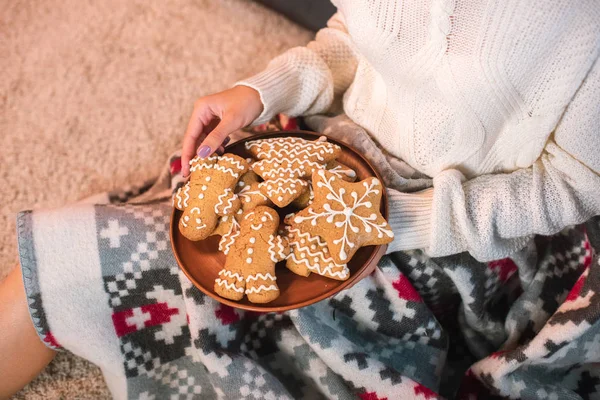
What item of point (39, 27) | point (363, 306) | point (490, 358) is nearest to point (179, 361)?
point (363, 306)

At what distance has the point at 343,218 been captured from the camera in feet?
1.95

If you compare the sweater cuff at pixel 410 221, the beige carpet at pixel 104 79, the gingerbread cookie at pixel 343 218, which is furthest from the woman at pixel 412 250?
the beige carpet at pixel 104 79

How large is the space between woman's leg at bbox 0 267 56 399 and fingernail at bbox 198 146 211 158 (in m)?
0.35


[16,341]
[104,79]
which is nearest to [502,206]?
[16,341]

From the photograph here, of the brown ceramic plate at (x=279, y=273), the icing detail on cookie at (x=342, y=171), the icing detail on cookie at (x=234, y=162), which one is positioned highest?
the icing detail on cookie at (x=342, y=171)

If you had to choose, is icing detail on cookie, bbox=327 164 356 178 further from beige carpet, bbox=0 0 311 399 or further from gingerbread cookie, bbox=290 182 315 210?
beige carpet, bbox=0 0 311 399

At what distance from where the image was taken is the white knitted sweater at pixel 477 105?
545mm

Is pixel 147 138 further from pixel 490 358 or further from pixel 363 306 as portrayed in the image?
pixel 490 358

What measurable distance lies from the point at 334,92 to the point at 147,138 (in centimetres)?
51

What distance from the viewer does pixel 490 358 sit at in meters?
0.75

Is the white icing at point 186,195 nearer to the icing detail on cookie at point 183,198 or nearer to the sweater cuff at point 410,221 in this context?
the icing detail on cookie at point 183,198

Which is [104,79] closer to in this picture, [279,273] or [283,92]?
[283,92]

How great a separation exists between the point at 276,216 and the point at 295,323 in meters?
0.21

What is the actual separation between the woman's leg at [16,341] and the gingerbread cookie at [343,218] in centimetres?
45
